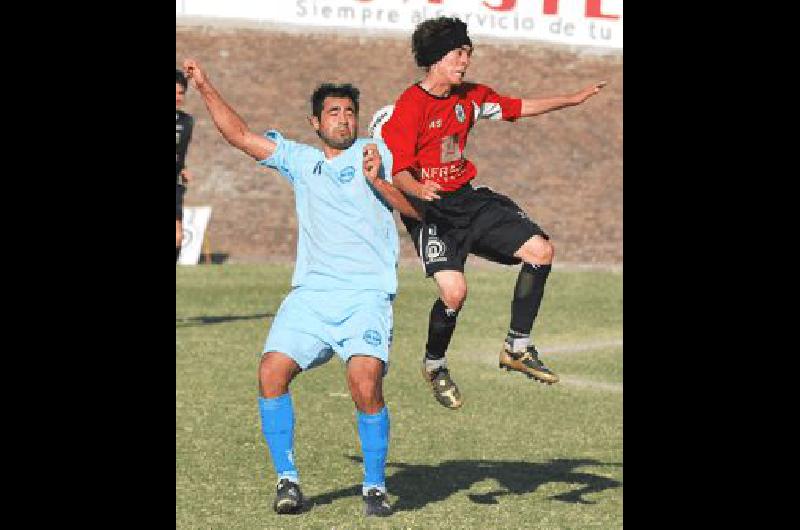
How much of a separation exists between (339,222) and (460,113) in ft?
3.54

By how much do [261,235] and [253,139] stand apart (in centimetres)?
2686

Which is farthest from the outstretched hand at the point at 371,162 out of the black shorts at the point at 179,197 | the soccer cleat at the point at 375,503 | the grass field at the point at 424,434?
the black shorts at the point at 179,197

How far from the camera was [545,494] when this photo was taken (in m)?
12.1

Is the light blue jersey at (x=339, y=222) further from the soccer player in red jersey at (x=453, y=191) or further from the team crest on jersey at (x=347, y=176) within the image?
the soccer player in red jersey at (x=453, y=191)

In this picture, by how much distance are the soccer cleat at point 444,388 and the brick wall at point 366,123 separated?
85.7 feet

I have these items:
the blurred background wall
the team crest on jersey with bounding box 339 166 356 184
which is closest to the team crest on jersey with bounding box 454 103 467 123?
the team crest on jersey with bounding box 339 166 356 184

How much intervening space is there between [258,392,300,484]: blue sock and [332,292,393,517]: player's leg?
0.46m

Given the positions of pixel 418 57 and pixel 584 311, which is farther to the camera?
pixel 584 311

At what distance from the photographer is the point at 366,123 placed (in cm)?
3844

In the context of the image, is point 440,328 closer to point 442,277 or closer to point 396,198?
point 442,277

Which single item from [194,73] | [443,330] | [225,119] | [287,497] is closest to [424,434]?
[287,497]

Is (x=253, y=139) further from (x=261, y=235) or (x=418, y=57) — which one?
(x=261, y=235)
